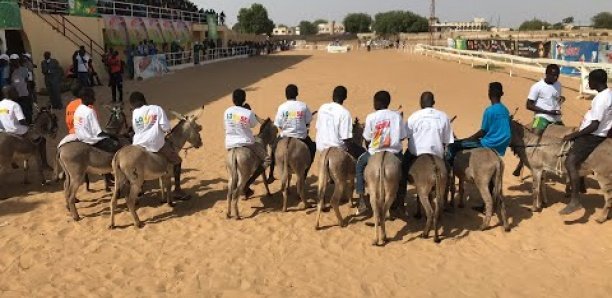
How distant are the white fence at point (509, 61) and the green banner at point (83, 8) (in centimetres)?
2288

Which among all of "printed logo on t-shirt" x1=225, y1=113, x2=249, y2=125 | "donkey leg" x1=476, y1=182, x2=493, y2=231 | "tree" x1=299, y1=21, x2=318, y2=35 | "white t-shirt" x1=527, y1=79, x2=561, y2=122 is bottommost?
"donkey leg" x1=476, y1=182, x2=493, y2=231

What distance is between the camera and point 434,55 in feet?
150

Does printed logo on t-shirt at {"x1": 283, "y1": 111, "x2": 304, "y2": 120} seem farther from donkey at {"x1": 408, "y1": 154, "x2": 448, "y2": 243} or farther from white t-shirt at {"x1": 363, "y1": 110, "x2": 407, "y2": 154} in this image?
donkey at {"x1": 408, "y1": 154, "x2": 448, "y2": 243}

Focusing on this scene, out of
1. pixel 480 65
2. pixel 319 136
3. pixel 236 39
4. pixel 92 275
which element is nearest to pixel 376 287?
pixel 319 136

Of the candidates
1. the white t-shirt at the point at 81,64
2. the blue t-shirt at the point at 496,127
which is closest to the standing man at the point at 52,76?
the white t-shirt at the point at 81,64

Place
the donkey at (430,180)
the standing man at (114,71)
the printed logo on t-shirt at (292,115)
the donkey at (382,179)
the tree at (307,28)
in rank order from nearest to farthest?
the donkey at (382,179), the donkey at (430,180), the printed logo on t-shirt at (292,115), the standing man at (114,71), the tree at (307,28)

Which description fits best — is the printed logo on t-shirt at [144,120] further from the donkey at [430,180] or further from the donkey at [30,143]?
the donkey at [430,180]

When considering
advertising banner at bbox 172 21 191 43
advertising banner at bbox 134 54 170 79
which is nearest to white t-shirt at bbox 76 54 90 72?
advertising banner at bbox 134 54 170 79

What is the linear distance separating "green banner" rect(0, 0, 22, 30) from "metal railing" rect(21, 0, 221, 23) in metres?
2.55

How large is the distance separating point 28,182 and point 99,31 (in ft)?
64.5

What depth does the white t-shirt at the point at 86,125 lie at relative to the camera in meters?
7.63

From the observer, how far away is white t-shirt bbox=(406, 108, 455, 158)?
6887 millimetres

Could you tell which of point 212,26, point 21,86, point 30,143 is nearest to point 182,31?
point 212,26

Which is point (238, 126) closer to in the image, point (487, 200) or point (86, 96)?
point (86, 96)
